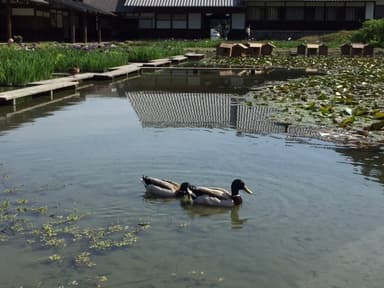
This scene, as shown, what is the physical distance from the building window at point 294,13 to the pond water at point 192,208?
99.4 ft

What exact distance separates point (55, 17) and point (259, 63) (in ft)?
48.1

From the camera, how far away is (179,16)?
3928cm

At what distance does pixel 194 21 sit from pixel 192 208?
35.4 m

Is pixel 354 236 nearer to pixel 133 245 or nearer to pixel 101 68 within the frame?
pixel 133 245

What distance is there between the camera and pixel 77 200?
541cm

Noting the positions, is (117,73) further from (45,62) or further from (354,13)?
(354,13)

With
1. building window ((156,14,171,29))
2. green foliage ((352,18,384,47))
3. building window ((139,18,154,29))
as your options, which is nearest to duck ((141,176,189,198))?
green foliage ((352,18,384,47))

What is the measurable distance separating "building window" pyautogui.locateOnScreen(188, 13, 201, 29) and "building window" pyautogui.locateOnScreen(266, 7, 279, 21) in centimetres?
489

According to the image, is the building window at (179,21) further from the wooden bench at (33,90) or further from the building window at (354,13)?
the wooden bench at (33,90)

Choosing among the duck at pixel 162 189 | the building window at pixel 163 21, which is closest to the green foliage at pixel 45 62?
the duck at pixel 162 189

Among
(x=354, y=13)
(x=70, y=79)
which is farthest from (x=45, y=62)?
(x=354, y=13)

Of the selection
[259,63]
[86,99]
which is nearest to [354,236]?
[86,99]

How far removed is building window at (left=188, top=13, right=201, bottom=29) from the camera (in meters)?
39.1

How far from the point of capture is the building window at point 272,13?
38625 mm
